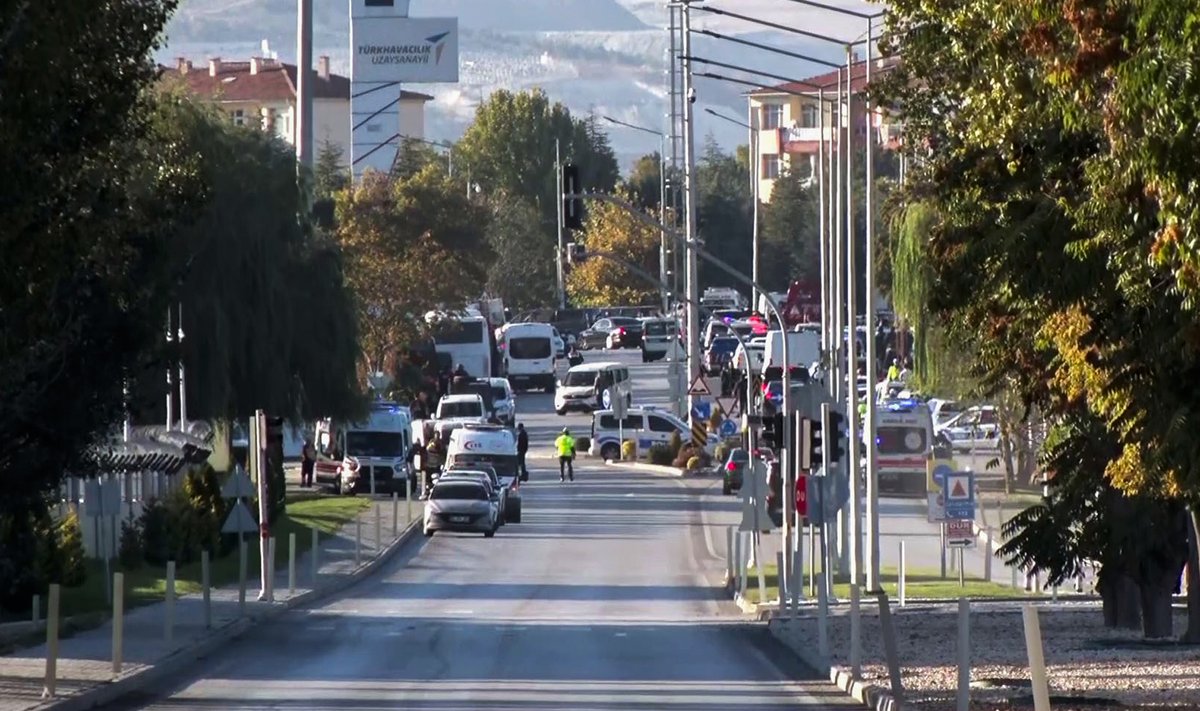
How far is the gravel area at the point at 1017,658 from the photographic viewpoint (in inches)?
722

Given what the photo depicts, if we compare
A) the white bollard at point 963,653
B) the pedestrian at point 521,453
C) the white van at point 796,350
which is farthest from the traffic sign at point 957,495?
→ the white van at point 796,350

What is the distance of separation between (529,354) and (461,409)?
22.4 m

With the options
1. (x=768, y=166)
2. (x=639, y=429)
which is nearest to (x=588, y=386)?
(x=639, y=429)

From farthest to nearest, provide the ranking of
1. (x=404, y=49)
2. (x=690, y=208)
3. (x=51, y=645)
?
(x=404, y=49) → (x=690, y=208) → (x=51, y=645)

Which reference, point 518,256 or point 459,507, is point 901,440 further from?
point 518,256

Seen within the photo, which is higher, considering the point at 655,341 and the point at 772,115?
the point at 772,115

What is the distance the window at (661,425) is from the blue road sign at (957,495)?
110ft

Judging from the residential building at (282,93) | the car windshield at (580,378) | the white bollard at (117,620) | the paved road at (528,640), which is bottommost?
the paved road at (528,640)

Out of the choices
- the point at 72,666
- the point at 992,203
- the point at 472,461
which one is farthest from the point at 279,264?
the point at 992,203

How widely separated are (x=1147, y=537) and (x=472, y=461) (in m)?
31.5

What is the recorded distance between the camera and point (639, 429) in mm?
69625

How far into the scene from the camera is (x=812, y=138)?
460ft

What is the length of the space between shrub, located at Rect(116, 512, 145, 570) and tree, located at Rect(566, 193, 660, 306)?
8576cm

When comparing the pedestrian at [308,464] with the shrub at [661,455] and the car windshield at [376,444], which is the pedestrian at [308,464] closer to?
the car windshield at [376,444]
